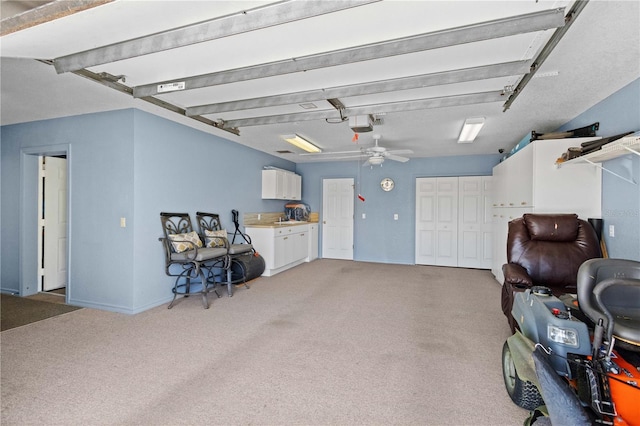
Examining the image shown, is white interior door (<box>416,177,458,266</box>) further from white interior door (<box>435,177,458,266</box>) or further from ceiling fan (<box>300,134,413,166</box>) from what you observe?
ceiling fan (<box>300,134,413,166</box>)

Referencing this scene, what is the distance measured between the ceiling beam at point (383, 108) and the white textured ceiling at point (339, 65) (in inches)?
2.0

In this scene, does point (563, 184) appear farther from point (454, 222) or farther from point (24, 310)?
point (24, 310)

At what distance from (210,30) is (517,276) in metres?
3.07

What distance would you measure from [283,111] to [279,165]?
3271mm

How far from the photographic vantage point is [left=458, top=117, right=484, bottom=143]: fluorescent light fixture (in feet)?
12.6

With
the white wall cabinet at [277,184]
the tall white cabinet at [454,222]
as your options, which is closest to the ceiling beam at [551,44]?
the tall white cabinet at [454,222]

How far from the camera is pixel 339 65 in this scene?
2400 millimetres

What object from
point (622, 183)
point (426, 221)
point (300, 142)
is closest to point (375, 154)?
point (300, 142)

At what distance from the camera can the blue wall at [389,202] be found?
263 inches

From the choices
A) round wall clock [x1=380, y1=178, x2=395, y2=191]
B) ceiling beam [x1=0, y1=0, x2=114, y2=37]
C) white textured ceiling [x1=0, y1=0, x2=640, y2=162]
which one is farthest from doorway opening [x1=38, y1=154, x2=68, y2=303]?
round wall clock [x1=380, y1=178, x2=395, y2=191]

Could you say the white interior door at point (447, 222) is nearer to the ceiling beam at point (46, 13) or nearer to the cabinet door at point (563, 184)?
the cabinet door at point (563, 184)

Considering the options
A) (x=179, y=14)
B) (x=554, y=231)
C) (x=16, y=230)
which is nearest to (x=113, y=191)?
(x=16, y=230)

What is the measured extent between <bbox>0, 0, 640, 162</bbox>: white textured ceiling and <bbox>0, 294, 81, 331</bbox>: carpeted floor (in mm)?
2430

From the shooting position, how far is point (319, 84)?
289 cm
